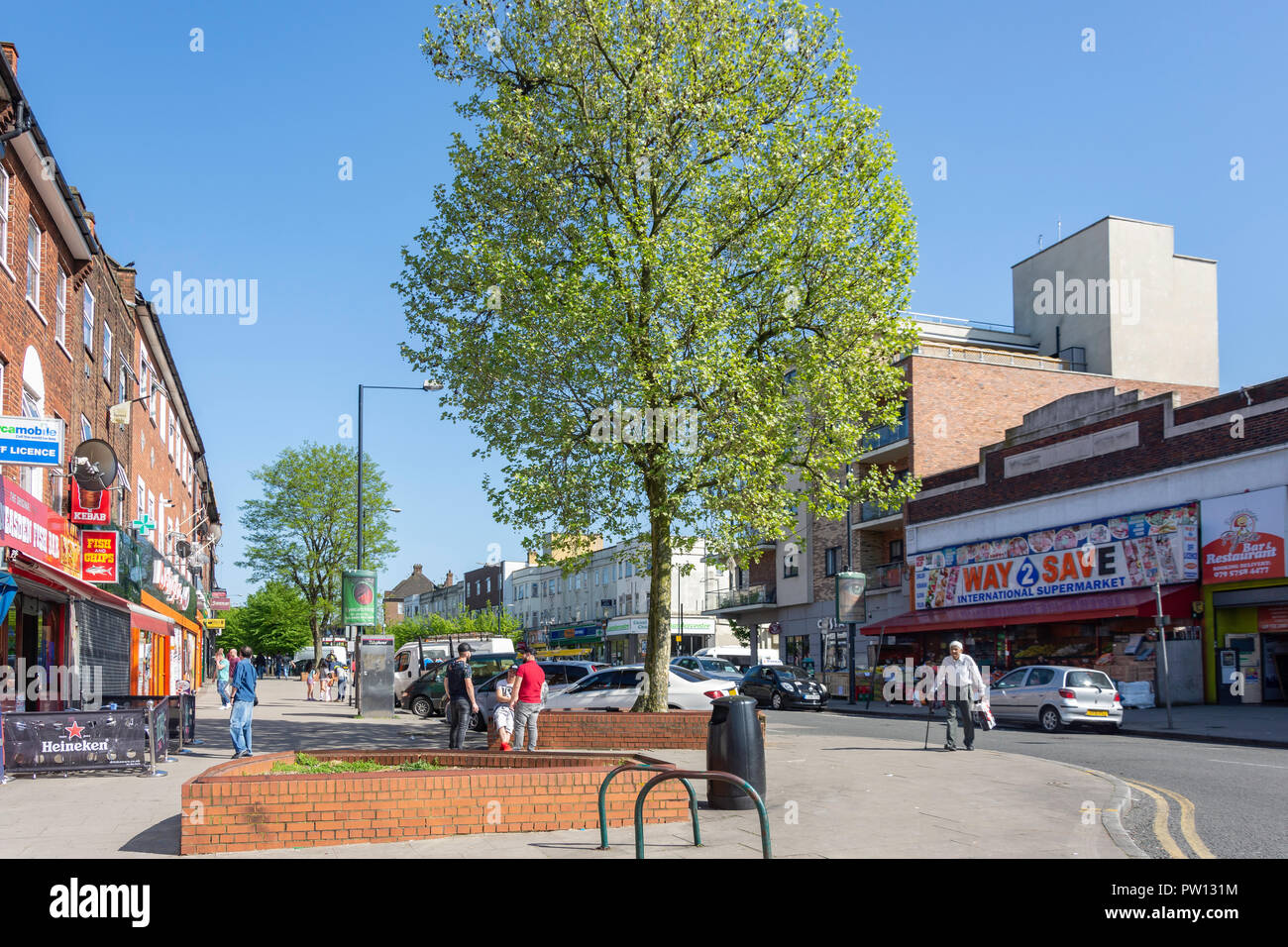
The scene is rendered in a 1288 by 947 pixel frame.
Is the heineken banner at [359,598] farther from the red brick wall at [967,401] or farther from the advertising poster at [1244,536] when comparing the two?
the red brick wall at [967,401]

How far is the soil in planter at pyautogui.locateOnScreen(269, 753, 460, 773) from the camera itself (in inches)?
406

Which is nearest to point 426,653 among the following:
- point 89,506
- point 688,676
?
point 688,676

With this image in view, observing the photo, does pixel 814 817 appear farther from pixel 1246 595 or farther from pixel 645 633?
pixel 645 633

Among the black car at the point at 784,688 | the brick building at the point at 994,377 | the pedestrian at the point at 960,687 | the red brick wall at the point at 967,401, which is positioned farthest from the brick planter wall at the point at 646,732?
the red brick wall at the point at 967,401

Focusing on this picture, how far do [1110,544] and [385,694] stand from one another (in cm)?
2037

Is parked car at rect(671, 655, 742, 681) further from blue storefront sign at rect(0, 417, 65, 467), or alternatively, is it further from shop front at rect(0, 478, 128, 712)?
blue storefront sign at rect(0, 417, 65, 467)

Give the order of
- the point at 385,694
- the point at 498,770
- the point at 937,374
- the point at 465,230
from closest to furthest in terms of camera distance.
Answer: the point at 498,770, the point at 465,230, the point at 385,694, the point at 937,374

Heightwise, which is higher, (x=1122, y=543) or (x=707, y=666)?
(x=1122, y=543)

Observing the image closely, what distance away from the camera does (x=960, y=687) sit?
60.0 feet

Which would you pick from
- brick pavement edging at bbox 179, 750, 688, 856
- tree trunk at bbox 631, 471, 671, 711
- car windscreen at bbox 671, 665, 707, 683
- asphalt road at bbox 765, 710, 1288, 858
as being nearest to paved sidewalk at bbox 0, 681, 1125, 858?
brick pavement edging at bbox 179, 750, 688, 856

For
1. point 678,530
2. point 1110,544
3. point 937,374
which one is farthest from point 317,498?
point 678,530

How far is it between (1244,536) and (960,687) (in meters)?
13.9
